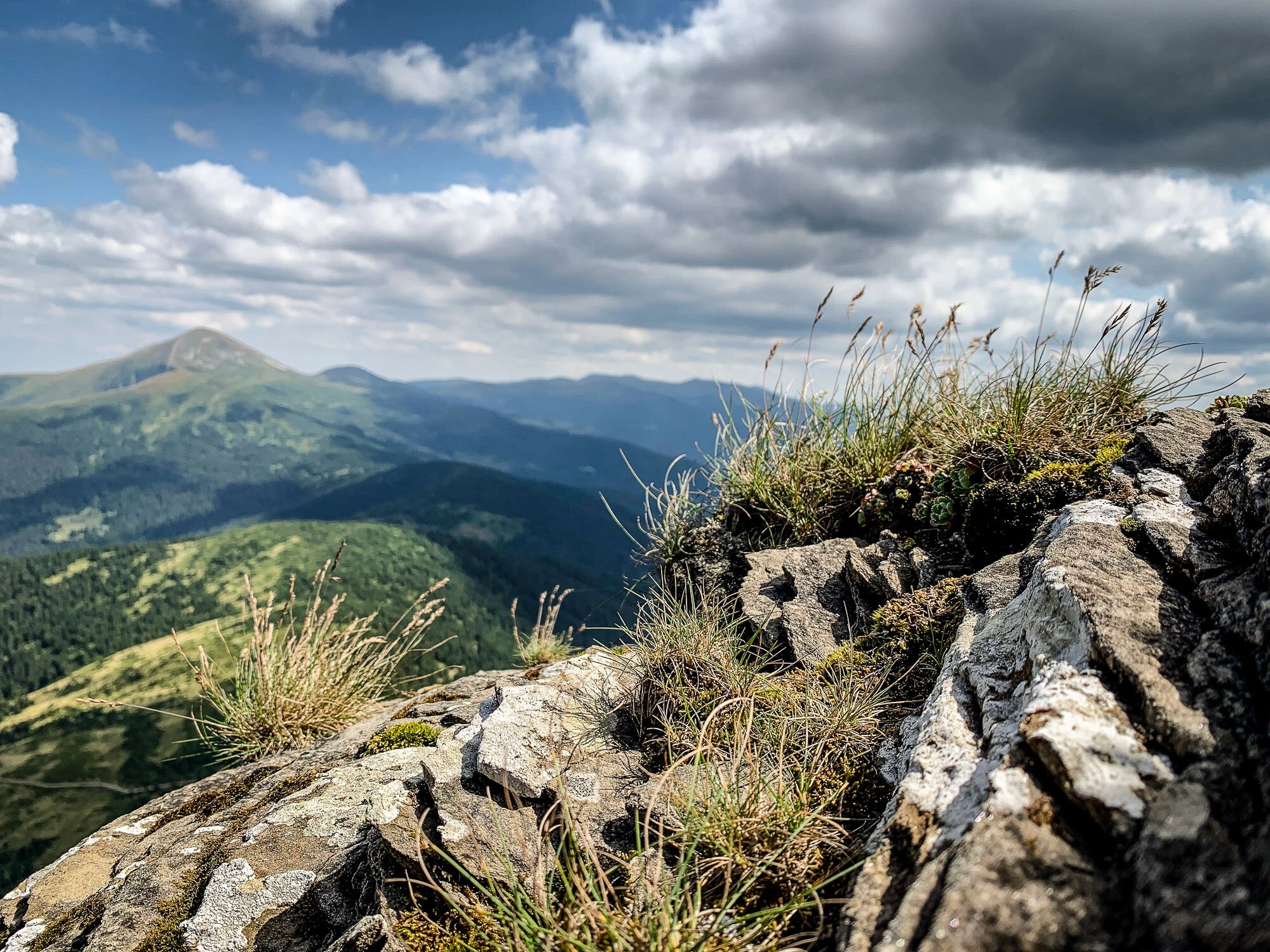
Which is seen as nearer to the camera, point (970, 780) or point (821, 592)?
point (970, 780)

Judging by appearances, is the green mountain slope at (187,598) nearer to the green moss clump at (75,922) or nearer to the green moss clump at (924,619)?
the green moss clump at (75,922)

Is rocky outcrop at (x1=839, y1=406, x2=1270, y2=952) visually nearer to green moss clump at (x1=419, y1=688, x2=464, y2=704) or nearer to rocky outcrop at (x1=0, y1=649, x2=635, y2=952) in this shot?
rocky outcrop at (x1=0, y1=649, x2=635, y2=952)

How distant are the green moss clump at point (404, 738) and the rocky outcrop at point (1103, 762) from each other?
3159 millimetres

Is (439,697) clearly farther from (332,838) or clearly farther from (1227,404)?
(1227,404)

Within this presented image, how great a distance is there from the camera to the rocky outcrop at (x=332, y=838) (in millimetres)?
3221

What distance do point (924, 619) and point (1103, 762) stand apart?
2.16 meters

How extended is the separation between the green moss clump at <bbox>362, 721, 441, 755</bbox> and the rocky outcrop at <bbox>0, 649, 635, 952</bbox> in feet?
0.23

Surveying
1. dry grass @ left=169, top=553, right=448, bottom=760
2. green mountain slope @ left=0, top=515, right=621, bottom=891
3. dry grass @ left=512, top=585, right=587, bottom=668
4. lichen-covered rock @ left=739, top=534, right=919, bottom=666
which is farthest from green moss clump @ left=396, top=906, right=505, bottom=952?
green mountain slope @ left=0, top=515, right=621, bottom=891

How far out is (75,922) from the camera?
359 cm

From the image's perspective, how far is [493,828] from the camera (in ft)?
10.6

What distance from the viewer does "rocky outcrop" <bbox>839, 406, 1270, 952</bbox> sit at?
5.50ft

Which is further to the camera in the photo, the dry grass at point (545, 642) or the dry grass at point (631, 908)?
the dry grass at point (545, 642)

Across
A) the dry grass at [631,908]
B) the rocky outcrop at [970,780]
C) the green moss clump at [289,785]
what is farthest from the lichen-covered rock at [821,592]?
the green moss clump at [289,785]

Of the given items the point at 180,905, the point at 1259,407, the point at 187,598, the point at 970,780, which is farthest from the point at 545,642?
the point at 187,598
